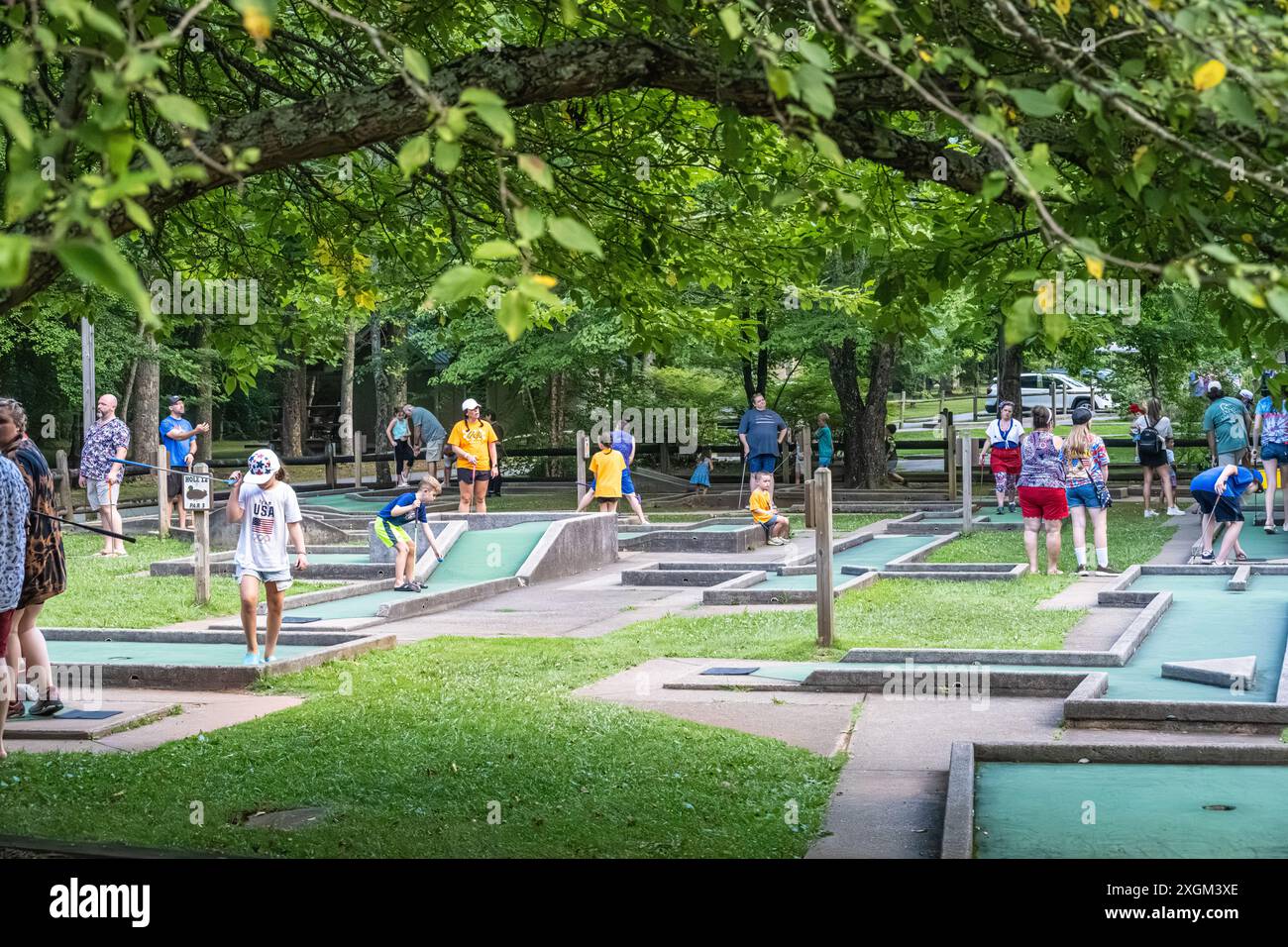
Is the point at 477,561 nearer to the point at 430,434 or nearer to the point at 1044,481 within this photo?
the point at 1044,481

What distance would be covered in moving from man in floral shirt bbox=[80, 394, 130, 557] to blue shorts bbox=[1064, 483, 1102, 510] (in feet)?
39.2

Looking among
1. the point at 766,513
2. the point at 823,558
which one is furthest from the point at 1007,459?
the point at 823,558

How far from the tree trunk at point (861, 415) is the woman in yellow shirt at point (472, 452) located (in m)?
11.9

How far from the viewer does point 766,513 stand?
75.9 ft

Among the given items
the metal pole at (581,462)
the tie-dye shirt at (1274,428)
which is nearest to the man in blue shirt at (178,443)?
the metal pole at (581,462)

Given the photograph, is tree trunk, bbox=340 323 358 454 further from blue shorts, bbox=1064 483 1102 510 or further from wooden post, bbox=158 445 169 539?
blue shorts, bbox=1064 483 1102 510

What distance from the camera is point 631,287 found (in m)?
8.71

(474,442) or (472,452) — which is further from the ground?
(474,442)

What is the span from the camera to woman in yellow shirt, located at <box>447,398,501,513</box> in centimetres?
2305

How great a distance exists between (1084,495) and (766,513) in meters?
7.06

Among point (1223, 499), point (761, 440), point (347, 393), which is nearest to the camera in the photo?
point (1223, 499)

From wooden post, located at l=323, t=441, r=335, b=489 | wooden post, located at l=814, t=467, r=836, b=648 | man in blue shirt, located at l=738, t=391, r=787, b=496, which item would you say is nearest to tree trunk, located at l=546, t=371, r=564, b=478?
wooden post, located at l=323, t=441, r=335, b=489
